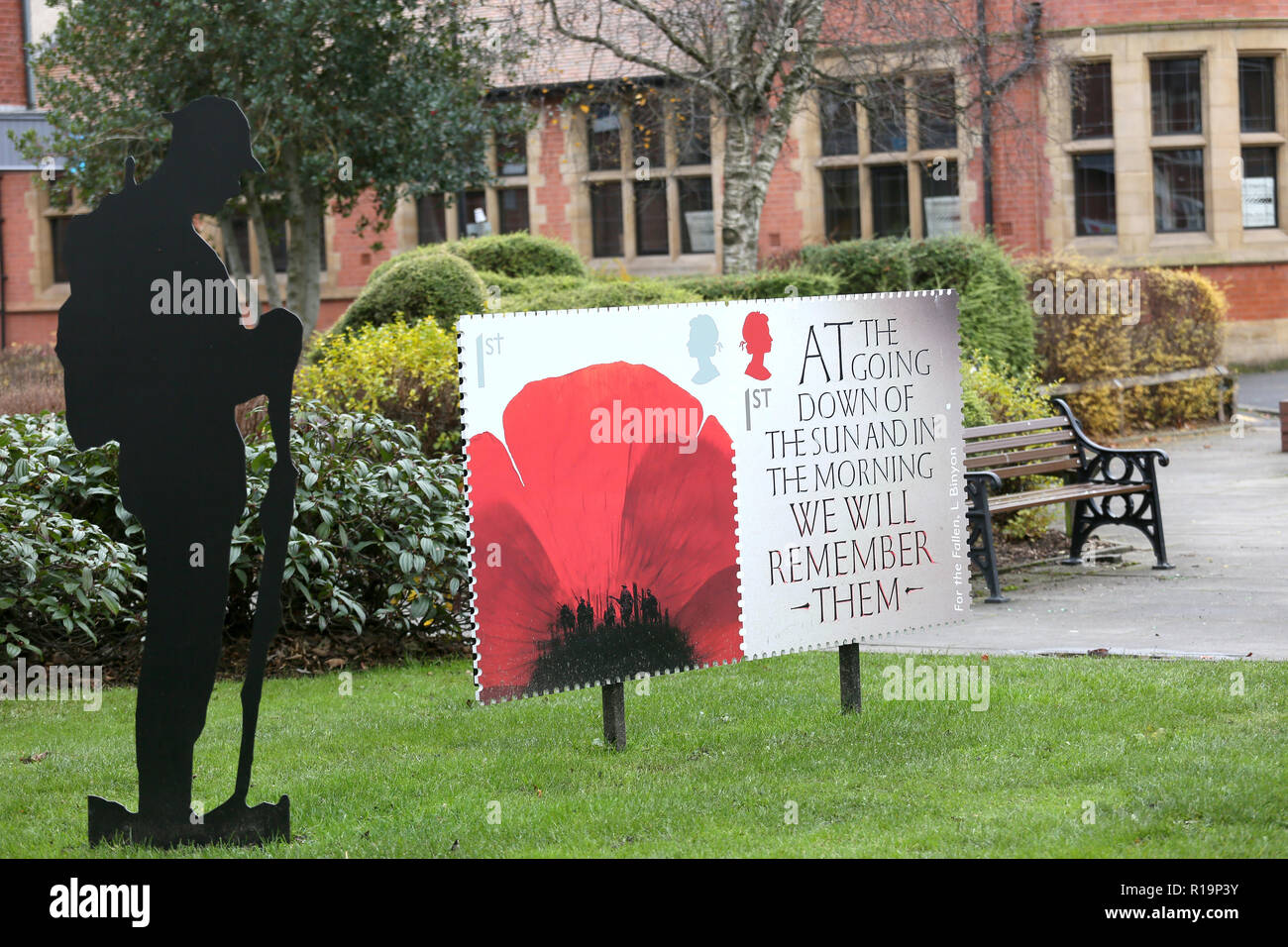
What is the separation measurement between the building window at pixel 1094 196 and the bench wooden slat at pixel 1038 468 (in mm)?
15008

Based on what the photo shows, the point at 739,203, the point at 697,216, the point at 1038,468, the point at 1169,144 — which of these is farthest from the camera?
the point at 697,216

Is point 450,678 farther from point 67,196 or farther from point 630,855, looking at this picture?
point 67,196

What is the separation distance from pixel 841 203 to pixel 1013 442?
1650 centimetres

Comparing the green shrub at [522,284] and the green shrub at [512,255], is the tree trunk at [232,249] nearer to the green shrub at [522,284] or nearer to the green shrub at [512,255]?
the green shrub at [512,255]

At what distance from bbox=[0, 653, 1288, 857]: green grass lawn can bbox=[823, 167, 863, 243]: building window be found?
19212 millimetres

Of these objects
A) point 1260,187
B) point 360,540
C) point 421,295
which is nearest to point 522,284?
point 421,295

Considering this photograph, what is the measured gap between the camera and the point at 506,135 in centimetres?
2267

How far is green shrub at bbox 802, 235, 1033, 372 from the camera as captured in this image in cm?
1571

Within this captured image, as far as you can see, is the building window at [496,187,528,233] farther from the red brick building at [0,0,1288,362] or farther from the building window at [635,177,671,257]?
the building window at [635,177,671,257]

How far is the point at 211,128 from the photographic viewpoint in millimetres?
4785

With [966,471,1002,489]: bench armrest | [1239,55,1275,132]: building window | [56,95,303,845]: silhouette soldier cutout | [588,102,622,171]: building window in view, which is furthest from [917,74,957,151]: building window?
[56,95,303,845]: silhouette soldier cutout

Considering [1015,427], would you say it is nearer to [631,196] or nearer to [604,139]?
[631,196]

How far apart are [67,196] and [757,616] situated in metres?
21.2

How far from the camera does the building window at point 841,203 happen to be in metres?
25.8
